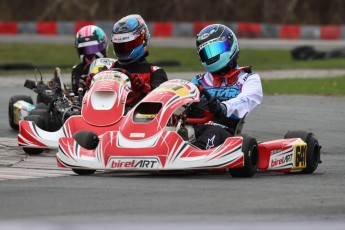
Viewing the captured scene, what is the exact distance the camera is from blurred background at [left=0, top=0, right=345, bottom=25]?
32.8 m

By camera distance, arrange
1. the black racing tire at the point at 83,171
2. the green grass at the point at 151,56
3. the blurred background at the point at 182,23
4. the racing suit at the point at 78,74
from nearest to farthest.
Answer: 1. the black racing tire at the point at 83,171
2. the racing suit at the point at 78,74
3. the green grass at the point at 151,56
4. the blurred background at the point at 182,23

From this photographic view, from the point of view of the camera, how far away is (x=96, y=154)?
28.6 ft

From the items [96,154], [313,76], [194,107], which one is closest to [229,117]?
[194,107]

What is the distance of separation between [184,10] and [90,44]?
2087cm

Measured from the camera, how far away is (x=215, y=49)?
9570 millimetres

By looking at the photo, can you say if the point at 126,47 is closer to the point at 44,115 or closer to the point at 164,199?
Answer: the point at 44,115

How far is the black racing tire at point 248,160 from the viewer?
856 cm

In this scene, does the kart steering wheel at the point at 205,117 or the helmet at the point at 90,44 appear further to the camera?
the helmet at the point at 90,44

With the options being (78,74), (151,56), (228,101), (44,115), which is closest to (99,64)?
(78,74)

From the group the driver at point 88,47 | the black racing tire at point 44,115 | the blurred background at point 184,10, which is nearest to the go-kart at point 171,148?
the black racing tire at point 44,115

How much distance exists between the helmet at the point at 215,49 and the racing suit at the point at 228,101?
141 mm

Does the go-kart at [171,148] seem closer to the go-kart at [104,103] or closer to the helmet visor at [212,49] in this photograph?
the helmet visor at [212,49]

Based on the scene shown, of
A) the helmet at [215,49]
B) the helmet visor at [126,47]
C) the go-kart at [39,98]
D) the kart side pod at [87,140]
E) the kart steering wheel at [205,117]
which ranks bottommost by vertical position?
the go-kart at [39,98]

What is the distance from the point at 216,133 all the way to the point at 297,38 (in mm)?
22855
